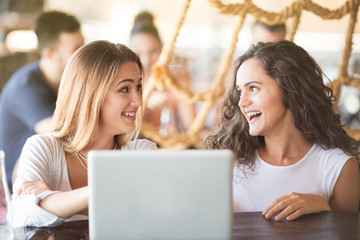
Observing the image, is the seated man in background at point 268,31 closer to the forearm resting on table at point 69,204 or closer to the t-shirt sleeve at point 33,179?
the t-shirt sleeve at point 33,179

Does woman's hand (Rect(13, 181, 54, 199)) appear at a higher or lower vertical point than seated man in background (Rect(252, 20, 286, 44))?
lower

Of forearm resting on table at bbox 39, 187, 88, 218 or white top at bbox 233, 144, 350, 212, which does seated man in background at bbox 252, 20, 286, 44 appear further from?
forearm resting on table at bbox 39, 187, 88, 218

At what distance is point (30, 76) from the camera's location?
241cm

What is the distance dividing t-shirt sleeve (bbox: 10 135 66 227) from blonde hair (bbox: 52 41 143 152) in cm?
7

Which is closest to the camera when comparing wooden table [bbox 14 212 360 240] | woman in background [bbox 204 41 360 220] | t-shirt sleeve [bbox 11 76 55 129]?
wooden table [bbox 14 212 360 240]

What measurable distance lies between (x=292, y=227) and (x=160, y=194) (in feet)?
1.32

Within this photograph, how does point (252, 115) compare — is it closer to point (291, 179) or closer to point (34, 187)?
point (291, 179)

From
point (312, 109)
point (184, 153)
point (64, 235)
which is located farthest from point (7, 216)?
point (312, 109)

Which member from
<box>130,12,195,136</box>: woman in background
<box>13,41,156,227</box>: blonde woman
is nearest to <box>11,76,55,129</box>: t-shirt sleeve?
<box>130,12,195,136</box>: woman in background

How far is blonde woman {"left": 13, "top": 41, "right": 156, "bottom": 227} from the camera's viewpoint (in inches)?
53.6

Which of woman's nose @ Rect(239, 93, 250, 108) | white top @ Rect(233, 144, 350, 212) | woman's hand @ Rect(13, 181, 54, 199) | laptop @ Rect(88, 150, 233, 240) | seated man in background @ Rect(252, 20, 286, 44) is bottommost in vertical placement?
white top @ Rect(233, 144, 350, 212)

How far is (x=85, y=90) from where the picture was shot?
1.39m

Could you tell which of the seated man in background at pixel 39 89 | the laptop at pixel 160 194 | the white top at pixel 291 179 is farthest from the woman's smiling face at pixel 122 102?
the seated man in background at pixel 39 89

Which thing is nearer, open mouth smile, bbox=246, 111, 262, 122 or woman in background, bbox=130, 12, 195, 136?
open mouth smile, bbox=246, 111, 262, 122
